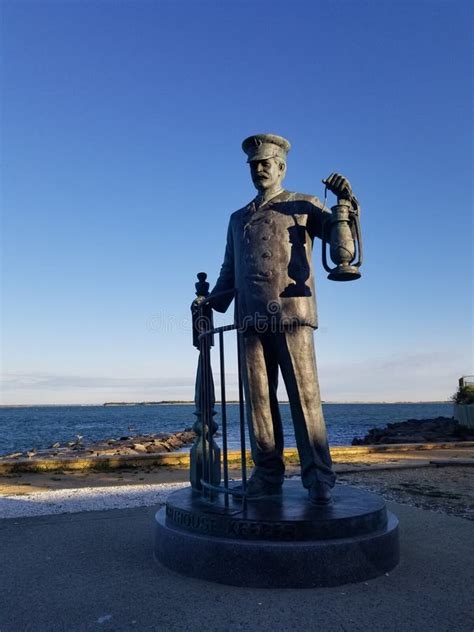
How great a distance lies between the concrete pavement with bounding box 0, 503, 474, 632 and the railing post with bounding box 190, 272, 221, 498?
793 millimetres

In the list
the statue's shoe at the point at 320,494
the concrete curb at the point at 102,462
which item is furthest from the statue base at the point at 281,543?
the concrete curb at the point at 102,462

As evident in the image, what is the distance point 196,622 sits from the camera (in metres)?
3.01

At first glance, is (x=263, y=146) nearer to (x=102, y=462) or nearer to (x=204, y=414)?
(x=204, y=414)

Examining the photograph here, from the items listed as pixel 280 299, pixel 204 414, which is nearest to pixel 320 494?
pixel 204 414

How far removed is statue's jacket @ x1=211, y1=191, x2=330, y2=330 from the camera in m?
4.55

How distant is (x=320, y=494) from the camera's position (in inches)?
168

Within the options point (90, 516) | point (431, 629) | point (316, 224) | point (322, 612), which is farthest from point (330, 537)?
point (90, 516)

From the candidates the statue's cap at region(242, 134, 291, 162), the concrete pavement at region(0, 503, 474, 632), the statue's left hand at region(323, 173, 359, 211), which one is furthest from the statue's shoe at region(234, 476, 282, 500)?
the statue's cap at region(242, 134, 291, 162)

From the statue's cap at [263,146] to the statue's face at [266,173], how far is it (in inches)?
1.8

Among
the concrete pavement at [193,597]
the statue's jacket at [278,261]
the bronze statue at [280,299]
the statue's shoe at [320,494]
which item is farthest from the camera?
the statue's jacket at [278,261]

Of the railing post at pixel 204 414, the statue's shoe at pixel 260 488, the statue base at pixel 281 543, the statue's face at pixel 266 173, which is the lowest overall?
the statue base at pixel 281 543

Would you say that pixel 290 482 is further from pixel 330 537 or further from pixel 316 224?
pixel 316 224

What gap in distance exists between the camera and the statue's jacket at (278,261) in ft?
14.9

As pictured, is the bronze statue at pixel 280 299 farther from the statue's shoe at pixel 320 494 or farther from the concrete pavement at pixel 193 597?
the concrete pavement at pixel 193 597
